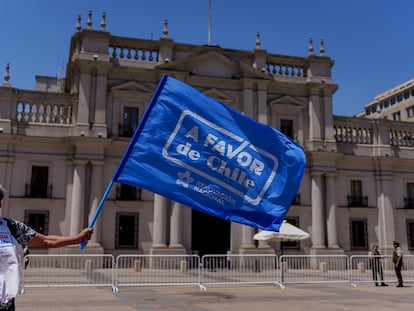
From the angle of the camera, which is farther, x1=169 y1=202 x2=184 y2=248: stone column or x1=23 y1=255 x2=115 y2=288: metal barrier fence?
x1=169 y1=202 x2=184 y2=248: stone column

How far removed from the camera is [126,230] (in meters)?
30.2

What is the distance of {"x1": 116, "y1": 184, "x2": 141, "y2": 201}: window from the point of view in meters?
30.5

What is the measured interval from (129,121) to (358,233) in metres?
17.3

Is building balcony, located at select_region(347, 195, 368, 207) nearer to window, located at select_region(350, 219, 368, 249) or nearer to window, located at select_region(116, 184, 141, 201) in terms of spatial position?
window, located at select_region(350, 219, 368, 249)

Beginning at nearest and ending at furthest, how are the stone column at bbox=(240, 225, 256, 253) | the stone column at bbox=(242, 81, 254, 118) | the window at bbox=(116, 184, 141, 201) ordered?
the window at bbox=(116, 184, 141, 201)
the stone column at bbox=(240, 225, 256, 253)
the stone column at bbox=(242, 81, 254, 118)

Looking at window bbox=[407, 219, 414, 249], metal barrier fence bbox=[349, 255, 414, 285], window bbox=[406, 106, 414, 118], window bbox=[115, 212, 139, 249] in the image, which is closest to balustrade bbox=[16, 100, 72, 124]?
window bbox=[115, 212, 139, 249]

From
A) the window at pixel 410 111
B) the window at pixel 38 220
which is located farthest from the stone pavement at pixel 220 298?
the window at pixel 410 111

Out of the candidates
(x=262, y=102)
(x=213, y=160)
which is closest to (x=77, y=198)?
(x=262, y=102)

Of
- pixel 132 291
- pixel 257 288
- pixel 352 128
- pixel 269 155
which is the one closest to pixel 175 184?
pixel 269 155

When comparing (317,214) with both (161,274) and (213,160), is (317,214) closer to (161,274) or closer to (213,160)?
(161,274)

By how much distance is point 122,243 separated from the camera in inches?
1180

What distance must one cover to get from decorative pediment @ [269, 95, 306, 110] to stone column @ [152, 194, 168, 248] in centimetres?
1009

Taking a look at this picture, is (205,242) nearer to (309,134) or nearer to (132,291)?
(309,134)

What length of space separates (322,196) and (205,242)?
8.43m
